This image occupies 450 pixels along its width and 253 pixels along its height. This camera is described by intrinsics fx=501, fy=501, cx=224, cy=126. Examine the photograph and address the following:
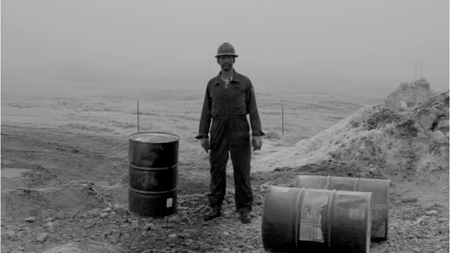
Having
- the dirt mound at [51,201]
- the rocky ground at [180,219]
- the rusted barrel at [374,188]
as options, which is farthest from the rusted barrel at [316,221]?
the dirt mound at [51,201]

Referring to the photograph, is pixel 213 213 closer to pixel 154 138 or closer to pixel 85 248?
pixel 154 138

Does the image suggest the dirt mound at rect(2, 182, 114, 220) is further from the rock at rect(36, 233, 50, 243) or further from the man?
the man

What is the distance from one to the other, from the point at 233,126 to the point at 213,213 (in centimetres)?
119

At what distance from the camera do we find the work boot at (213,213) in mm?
6559

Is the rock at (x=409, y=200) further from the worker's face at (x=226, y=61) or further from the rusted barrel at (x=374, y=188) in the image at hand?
the worker's face at (x=226, y=61)

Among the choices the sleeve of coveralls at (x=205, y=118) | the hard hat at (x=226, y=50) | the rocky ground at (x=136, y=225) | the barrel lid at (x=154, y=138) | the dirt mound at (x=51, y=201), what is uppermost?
the hard hat at (x=226, y=50)

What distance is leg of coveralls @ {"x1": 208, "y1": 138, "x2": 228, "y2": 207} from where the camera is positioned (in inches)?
257

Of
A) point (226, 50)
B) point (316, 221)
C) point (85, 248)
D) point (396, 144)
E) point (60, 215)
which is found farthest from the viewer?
point (396, 144)

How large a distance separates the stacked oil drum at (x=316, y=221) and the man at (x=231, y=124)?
1267 millimetres

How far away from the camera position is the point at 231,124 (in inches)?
253

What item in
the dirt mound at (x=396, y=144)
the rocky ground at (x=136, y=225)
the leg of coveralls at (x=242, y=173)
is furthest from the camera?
the dirt mound at (x=396, y=144)

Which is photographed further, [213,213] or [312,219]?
[213,213]

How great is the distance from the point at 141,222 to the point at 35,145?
9182 millimetres

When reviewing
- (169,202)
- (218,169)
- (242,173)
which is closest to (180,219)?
(169,202)
